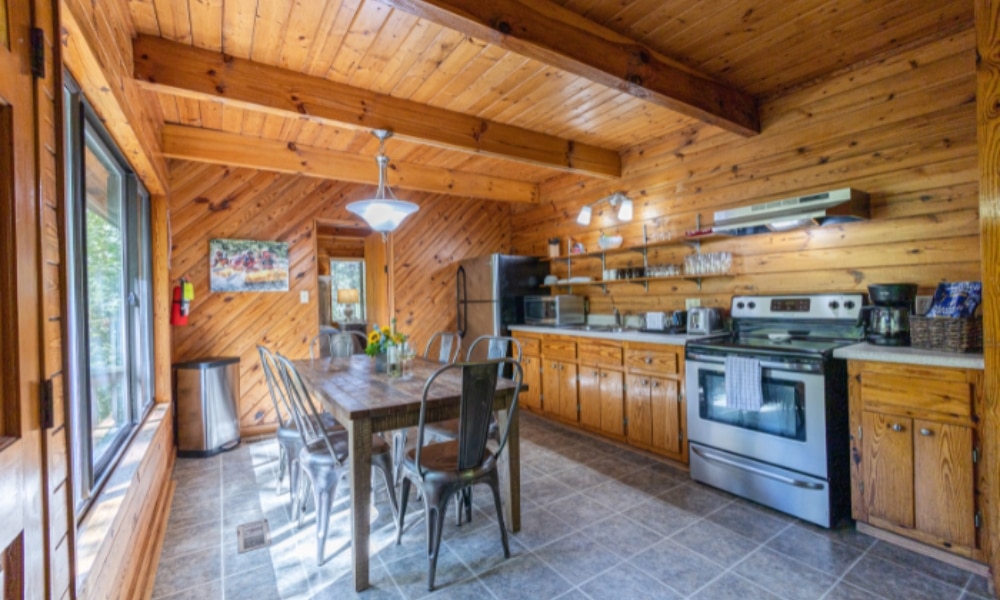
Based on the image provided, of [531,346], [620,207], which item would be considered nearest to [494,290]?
[531,346]

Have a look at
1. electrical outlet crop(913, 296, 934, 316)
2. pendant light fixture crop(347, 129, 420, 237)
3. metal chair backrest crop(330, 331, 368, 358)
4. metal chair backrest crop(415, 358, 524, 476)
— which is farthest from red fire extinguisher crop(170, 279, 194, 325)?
electrical outlet crop(913, 296, 934, 316)

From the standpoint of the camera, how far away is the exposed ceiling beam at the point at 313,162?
341 cm

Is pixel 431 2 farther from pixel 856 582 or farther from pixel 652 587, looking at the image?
pixel 856 582

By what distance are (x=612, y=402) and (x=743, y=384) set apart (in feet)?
3.94

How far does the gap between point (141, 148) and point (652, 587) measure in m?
3.43

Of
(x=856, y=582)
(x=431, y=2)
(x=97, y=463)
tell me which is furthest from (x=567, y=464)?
(x=431, y=2)

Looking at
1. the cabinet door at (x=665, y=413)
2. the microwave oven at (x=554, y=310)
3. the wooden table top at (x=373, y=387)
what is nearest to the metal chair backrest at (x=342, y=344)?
the wooden table top at (x=373, y=387)

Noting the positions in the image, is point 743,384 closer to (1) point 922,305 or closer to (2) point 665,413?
(2) point 665,413

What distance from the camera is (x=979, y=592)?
186 centimetres

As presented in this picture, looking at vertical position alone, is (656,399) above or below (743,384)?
below

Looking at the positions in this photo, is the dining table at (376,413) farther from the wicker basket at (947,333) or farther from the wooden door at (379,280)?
the wooden door at (379,280)

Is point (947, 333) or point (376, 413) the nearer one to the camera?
point (376, 413)

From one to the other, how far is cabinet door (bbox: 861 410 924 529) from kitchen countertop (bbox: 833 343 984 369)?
287 millimetres

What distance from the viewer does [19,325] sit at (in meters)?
0.93
